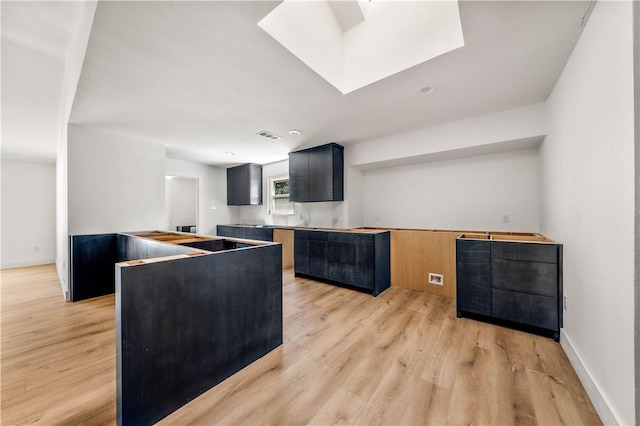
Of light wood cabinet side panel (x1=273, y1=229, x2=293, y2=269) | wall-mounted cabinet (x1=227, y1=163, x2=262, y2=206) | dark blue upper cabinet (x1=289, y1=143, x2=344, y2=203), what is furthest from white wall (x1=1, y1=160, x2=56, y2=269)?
dark blue upper cabinet (x1=289, y1=143, x2=344, y2=203)

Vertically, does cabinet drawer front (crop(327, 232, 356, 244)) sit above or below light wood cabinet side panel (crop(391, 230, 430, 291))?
above

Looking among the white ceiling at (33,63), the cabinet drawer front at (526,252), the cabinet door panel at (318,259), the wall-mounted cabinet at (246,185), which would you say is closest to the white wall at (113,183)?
the white ceiling at (33,63)

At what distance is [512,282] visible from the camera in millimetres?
2262

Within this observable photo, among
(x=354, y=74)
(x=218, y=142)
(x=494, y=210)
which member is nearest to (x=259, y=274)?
(x=354, y=74)

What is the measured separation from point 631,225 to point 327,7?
8.50 ft

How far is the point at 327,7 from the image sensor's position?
2141 millimetres

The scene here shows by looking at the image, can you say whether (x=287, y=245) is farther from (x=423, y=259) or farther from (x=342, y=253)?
(x=423, y=259)

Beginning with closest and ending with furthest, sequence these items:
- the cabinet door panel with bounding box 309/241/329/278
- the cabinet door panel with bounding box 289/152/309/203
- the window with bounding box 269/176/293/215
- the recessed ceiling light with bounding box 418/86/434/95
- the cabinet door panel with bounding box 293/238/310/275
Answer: the recessed ceiling light with bounding box 418/86/434/95
the cabinet door panel with bounding box 309/241/329/278
the cabinet door panel with bounding box 293/238/310/275
the cabinet door panel with bounding box 289/152/309/203
the window with bounding box 269/176/293/215

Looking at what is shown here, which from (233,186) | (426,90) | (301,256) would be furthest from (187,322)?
(233,186)

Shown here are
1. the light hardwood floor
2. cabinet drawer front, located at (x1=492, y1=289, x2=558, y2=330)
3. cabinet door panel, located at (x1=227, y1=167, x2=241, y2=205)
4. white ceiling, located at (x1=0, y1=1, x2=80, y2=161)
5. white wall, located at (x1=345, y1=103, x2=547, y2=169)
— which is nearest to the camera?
the light hardwood floor

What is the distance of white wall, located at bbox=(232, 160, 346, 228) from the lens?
4.38 metres

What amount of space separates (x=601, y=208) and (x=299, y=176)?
374 centimetres

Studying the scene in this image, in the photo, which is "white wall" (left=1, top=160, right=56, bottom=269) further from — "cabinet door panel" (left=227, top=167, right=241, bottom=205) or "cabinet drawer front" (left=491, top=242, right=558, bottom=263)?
"cabinet drawer front" (left=491, top=242, right=558, bottom=263)

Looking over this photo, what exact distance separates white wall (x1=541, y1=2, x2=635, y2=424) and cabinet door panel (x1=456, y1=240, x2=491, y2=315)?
0.56 meters
